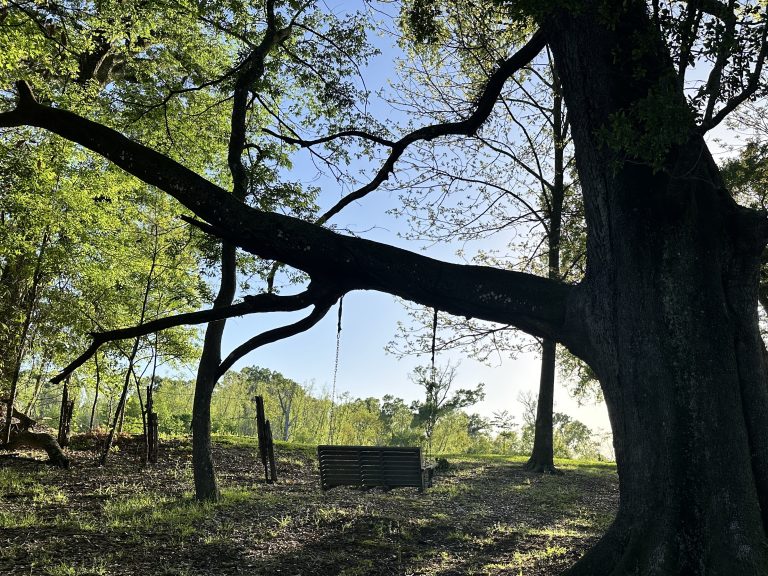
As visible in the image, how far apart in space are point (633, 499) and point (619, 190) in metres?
2.54

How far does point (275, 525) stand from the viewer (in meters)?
7.40

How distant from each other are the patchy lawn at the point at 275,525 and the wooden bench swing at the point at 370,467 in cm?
36

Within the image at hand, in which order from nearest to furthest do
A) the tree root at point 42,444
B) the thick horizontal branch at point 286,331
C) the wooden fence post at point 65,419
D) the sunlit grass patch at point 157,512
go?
the thick horizontal branch at point 286,331, the sunlit grass patch at point 157,512, the tree root at point 42,444, the wooden fence post at point 65,419

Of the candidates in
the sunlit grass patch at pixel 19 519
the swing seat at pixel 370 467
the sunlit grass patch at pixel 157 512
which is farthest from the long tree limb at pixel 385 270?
the swing seat at pixel 370 467

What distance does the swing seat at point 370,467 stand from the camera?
388 inches

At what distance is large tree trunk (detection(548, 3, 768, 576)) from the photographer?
3.96 metres

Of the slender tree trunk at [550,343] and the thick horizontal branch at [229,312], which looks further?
the slender tree trunk at [550,343]

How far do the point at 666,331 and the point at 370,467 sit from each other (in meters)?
6.78

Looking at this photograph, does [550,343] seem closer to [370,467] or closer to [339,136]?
[370,467]

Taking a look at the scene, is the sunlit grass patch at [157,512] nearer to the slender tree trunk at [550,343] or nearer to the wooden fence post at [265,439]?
the wooden fence post at [265,439]

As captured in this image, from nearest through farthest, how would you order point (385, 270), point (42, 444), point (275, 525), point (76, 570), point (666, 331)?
1. point (666, 331)
2. point (76, 570)
3. point (385, 270)
4. point (275, 525)
5. point (42, 444)

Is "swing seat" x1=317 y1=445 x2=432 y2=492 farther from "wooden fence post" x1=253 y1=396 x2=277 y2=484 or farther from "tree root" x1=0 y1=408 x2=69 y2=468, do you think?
"tree root" x1=0 y1=408 x2=69 y2=468

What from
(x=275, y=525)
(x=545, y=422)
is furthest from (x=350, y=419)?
(x=275, y=525)

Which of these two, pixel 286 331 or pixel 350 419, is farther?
pixel 350 419
